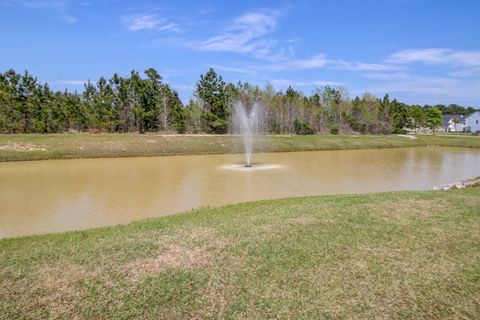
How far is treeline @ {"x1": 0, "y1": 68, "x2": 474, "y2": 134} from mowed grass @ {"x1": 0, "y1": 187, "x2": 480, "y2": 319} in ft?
96.2

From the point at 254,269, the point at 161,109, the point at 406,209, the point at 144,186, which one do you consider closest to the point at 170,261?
the point at 254,269

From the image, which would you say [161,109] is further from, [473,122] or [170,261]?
[473,122]

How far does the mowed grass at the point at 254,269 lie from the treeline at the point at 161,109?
29.3 meters

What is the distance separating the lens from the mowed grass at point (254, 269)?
354 cm

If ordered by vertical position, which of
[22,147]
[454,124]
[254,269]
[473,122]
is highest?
[473,122]

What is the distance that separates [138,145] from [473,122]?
6954 centimetres

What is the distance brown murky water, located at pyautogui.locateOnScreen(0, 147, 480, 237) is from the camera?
8539mm

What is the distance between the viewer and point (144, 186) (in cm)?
1252

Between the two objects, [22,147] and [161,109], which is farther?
[161,109]

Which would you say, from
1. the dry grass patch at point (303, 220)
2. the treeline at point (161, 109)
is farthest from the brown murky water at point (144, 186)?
the treeline at point (161, 109)

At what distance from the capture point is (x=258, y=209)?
25.0ft

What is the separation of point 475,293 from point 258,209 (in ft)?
14.8

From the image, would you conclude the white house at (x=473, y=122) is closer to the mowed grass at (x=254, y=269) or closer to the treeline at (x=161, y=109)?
the treeline at (x=161, y=109)

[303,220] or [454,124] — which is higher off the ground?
[454,124]
